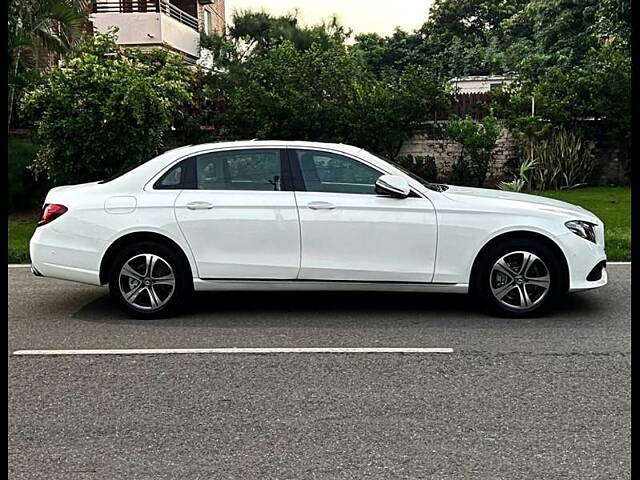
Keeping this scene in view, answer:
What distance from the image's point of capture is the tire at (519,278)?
732cm

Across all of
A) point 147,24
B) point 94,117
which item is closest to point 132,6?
point 147,24

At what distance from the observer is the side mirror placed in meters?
7.31

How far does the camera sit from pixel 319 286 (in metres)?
7.51

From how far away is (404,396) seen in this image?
5273 mm

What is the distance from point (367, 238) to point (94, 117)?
26.7 ft

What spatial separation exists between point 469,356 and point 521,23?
123 ft

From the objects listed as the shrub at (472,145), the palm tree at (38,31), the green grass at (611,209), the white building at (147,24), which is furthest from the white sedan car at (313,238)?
the white building at (147,24)

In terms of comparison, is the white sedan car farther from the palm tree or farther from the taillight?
the palm tree

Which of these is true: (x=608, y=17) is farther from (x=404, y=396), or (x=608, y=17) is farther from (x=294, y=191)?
(x=404, y=396)

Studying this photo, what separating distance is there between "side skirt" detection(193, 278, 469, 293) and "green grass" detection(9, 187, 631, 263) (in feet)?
9.23

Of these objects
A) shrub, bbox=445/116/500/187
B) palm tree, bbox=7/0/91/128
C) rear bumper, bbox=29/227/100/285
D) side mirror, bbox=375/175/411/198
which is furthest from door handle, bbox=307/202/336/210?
shrub, bbox=445/116/500/187

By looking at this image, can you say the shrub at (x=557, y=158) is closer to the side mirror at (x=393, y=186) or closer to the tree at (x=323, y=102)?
the tree at (x=323, y=102)

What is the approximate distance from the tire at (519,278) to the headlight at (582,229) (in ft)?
0.90

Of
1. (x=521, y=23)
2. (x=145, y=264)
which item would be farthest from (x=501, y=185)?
(x=521, y=23)
